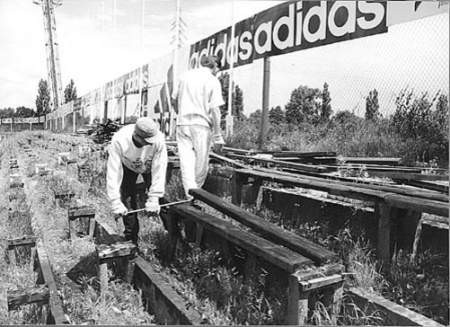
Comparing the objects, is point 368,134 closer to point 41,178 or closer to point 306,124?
point 306,124

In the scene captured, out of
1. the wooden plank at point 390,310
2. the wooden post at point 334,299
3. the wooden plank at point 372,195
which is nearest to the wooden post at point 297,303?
the wooden post at point 334,299

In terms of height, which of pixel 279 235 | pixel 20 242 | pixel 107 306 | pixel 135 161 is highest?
pixel 135 161

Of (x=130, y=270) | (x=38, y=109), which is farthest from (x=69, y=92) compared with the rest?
(x=130, y=270)

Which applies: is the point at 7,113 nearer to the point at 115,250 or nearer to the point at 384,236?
the point at 115,250

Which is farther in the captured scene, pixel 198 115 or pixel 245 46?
pixel 245 46

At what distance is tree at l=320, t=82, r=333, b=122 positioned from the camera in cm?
736

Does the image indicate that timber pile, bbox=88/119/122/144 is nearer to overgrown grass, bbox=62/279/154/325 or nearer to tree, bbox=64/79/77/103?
tree, bbox=64/79/77/103

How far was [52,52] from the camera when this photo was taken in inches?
224

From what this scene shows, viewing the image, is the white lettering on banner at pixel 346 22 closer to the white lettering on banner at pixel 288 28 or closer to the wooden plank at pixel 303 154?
the white lettering on banner at pixel 288 28

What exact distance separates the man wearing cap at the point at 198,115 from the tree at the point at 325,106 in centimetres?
330

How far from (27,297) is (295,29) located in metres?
5.48

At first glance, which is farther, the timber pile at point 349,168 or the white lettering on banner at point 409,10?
the white lettering on banner at point 409,10

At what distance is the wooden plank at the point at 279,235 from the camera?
8.07 ft

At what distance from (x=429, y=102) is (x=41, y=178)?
5801 mm
